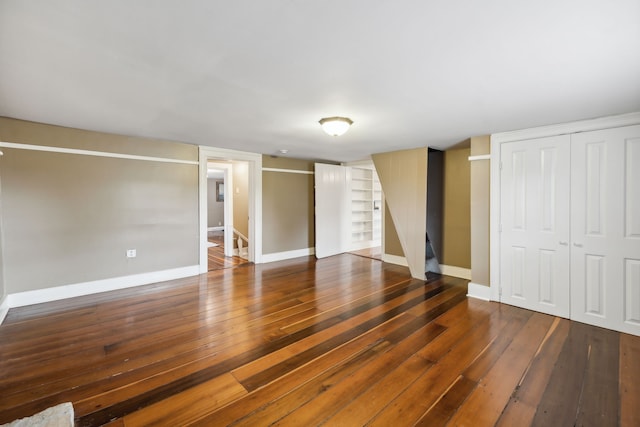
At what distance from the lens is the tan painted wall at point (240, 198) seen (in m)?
6.55

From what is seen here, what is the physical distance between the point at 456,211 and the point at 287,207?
3.52 meters

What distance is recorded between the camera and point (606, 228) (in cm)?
294

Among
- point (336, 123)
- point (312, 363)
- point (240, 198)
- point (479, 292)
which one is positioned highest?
point (336, 123)

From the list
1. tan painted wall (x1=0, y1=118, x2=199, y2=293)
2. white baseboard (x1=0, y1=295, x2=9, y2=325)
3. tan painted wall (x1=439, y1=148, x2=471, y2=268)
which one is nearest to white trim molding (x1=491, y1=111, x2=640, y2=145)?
tan painted wall (x1=439, y1=148, x2=471, y2=268)

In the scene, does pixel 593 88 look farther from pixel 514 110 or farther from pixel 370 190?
pixel 370 190

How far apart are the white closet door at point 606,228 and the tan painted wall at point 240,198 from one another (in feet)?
19.2

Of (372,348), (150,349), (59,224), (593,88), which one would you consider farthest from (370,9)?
(59,224)

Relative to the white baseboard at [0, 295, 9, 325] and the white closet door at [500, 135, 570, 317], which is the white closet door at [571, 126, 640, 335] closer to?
the white closet door at [500, 135, 570, 317]

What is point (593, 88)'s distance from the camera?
2.24 metres

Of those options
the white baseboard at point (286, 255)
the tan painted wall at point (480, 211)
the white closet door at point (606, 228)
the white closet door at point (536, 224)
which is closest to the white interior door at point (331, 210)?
the white baseboard at point (286, 255)

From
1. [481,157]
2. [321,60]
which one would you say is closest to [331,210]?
[481,157]

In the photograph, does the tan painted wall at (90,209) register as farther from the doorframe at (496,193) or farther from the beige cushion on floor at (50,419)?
the doorframe at (496,193)

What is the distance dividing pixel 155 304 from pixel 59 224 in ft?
5.71

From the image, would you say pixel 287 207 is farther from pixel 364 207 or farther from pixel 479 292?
pixel 479 292
